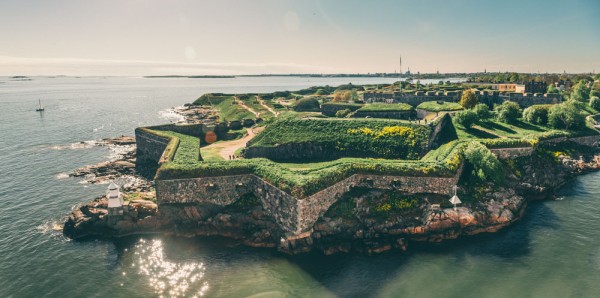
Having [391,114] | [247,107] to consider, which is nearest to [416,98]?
[391,114]

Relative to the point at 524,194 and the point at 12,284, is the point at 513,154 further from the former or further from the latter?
Result: the point at 12,284

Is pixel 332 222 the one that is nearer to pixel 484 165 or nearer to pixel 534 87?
pixel 484 165

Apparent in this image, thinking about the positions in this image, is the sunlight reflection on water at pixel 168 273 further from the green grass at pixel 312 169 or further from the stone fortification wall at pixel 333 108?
the stone fortification wall at pixel 333 108

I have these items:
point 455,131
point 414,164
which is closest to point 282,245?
point 414,164

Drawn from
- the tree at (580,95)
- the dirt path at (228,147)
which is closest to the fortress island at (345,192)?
the dirt path at (228,147)

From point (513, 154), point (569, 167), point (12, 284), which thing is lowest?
point (12, 284)

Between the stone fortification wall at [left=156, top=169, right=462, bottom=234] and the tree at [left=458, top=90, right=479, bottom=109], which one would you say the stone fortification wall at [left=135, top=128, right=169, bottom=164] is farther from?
the tree at [left=458, top=90, right=479, bottom=109]
